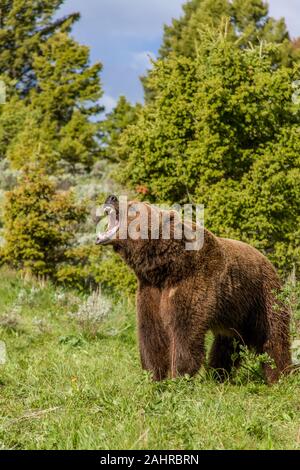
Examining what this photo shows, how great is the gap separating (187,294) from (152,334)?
1.65ft

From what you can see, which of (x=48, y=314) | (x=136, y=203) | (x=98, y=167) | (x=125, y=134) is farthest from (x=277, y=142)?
(x=98, y=167)

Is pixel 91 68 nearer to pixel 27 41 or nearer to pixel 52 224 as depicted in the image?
pixel 27 41

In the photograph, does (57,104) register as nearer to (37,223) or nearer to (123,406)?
(37,223)

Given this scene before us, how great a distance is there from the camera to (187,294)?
5.55 metres

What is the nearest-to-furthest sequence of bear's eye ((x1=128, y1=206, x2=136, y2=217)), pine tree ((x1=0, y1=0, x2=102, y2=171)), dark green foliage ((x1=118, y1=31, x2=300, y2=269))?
bear's eye ((x1=128, y1=206, x2=136, y2=217)) → dark green foliage ((x1=118, y1=31, x2=300, y2=269)) → pine tree ((x1=0, y1=0, x2=102, y2=171))

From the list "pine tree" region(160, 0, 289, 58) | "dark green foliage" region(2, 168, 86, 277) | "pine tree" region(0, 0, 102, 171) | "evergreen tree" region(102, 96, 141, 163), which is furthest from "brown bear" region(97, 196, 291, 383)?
"pine tree" region(160, 0, 289, 58)

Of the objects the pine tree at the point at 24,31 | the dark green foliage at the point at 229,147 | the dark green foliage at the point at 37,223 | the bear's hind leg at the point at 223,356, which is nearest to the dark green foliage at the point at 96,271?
the dark green foliage at the point at 37,223

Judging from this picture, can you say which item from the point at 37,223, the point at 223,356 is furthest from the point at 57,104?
the point at 223,356

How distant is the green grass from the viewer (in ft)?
13.6

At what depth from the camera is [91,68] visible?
3259 cm

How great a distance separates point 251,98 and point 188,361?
6.88 metres

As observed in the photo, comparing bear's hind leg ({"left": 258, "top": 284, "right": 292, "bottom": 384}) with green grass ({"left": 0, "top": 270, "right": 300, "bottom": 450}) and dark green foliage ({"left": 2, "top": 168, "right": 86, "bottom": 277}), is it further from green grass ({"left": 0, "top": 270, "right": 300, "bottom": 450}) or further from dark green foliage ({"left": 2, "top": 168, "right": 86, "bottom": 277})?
dark green foliage ({"left": 2, "top": 168, "right": 86, "bottom": 277})

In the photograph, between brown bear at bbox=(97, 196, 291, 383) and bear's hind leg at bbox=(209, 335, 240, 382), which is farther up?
brown bear at bbox=(97, 196, 291, 383)

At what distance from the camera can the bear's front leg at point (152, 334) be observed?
18.9 ft
